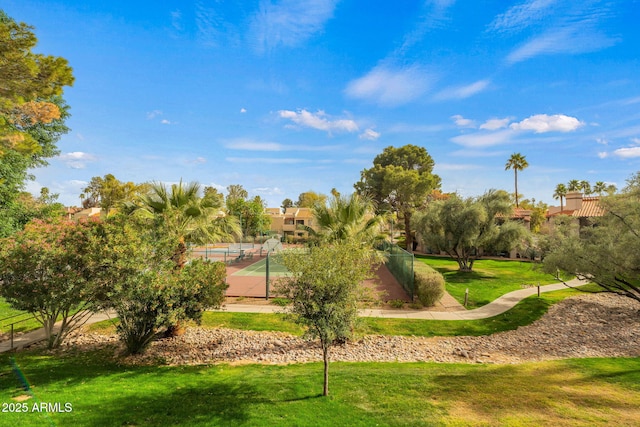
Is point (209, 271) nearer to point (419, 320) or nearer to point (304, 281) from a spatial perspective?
point (304, 281)

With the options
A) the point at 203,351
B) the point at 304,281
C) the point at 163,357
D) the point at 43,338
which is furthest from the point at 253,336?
the point at 43,338

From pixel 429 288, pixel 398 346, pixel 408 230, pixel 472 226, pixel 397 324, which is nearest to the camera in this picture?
pixel 398 346

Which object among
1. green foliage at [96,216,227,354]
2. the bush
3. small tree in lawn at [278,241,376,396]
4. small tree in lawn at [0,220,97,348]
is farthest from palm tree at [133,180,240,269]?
the bush

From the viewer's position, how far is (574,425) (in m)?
→ 6.15

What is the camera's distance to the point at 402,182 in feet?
129

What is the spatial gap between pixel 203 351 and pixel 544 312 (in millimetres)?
14640

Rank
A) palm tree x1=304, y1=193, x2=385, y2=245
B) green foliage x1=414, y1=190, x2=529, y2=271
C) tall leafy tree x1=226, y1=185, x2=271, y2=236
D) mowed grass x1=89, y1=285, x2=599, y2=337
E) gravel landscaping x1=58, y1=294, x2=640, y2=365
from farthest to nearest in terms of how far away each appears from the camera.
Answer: tall leafy tree x1=226, y1=185, x2=271, y2=236 → green foliage x1=414, y1=190, x2=529, y2=271 → mowed grass x1=89, y1=285, x2=599, y2=337 → palm tree x1=304, y1=193, x2=385, y2=245 → gravel landscaping x1=58, y1=294, x2=640, y2=365

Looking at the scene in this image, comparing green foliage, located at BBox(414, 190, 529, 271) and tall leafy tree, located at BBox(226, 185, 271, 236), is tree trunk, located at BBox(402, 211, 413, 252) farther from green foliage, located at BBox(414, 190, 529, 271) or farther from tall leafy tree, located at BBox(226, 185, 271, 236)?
tall leafy tree, located at BBox(226, 185, 271, 236)

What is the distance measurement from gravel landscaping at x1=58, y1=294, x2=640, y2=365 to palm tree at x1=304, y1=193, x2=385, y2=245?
144 inches

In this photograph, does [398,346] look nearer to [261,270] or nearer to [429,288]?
[429,288]

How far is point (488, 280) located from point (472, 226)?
3841mm

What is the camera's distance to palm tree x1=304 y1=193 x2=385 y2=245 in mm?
11867

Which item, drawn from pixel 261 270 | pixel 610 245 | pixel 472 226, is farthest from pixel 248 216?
pixel 610 245

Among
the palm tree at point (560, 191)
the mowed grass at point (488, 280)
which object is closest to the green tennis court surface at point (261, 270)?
the mowed grass at point (488, 280)
